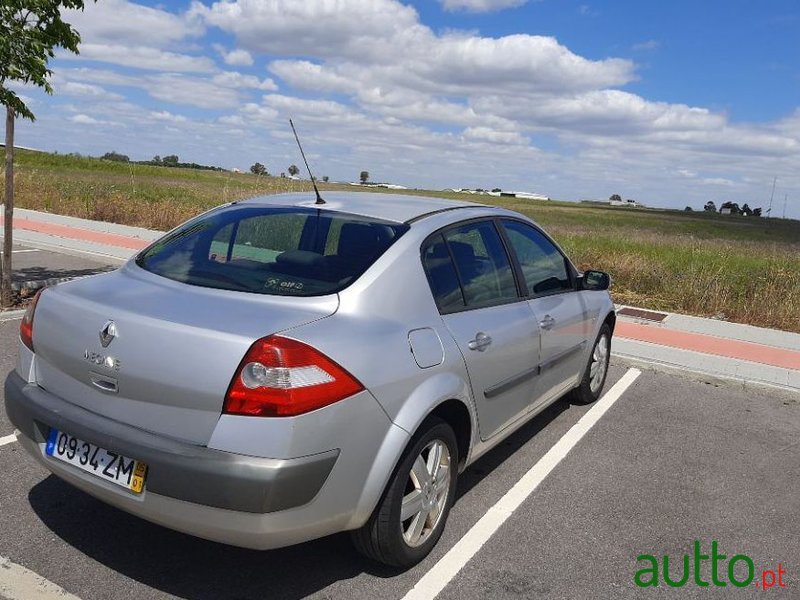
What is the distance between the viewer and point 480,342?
3.54 metres

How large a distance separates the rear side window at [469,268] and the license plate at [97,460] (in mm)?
1467

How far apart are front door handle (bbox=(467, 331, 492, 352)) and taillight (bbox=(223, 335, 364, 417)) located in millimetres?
1008

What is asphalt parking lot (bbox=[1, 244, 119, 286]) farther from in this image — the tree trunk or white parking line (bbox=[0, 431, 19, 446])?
white parking line (bbox=[0, 431, 19, 446])

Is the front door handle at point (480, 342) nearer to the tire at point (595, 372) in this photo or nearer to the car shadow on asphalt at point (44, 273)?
the tire at point (595, 372)

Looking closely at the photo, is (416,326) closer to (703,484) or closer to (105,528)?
(105,528)

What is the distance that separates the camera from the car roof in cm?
371

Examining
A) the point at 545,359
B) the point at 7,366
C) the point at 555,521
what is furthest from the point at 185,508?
the point at 7,366

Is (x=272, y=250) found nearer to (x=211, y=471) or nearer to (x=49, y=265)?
(x=211, y=471)

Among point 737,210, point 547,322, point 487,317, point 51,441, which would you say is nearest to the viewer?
point 51,441

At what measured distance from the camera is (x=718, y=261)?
15531 mm

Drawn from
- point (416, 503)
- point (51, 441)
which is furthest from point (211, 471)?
point (416, 503)

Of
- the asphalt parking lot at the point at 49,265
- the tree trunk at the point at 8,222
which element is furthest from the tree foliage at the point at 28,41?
the asphalt parking lot at the point at 49,265

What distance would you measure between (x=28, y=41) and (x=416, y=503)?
6219 mm

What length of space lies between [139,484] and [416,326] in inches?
49.5
